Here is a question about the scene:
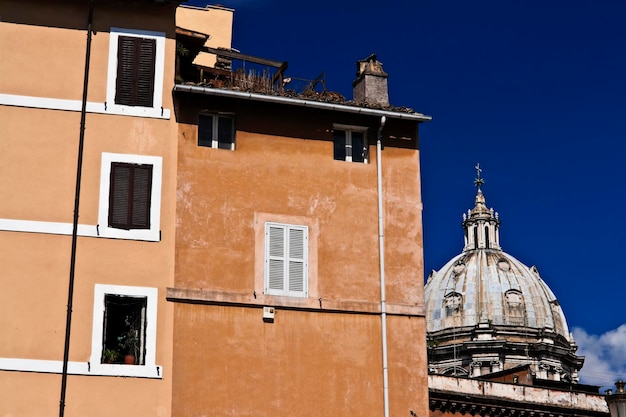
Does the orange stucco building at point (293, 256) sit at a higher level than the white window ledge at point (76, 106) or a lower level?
lower

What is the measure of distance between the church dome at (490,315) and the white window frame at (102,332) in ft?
246

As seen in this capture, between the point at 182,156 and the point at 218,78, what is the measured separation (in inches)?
141

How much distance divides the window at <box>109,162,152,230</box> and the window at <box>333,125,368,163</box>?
4982 mm

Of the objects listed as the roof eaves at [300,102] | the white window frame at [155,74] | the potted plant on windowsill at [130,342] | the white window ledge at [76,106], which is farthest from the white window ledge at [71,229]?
the roof eaves at [300,102]

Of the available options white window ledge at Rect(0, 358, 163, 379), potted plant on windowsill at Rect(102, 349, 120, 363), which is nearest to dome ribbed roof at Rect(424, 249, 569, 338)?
potted plant on windowsill at Rect(102, 349, 120, 363)

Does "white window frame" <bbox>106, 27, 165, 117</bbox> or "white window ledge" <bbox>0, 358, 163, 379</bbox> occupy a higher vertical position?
"white window frame" <bbox>106, 27, 165, 117</bbox>

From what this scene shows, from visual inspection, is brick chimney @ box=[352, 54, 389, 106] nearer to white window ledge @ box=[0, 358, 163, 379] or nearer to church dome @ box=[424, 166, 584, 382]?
white window ledge @ box=[0, 358, 163, 379]

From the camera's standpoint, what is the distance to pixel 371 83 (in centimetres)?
2964

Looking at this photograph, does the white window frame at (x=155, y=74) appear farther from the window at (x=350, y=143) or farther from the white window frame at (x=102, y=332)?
the window at (x=350, y=143)

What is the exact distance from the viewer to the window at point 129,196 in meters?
25.8

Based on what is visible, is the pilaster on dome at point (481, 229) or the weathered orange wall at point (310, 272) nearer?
the weathered orange wall at point (310, 272)

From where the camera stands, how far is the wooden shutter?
2680cm

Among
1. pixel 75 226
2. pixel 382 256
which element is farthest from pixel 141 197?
pixel 382 256

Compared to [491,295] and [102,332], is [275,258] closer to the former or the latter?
[102,332]
